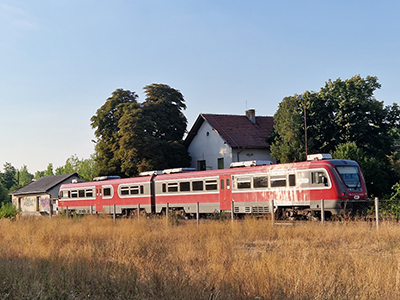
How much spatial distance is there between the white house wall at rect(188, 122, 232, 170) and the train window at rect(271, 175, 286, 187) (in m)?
20.4

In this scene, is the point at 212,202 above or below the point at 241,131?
below

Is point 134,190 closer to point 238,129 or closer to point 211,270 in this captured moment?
point 238,129

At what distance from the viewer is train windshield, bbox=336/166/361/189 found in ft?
75.4

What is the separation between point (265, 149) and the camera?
4691cm

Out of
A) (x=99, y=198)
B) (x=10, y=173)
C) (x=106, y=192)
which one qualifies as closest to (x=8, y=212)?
(x=106, y=192)

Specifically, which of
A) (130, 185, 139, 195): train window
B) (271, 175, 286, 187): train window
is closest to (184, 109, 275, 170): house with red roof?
(130, 185, 139, 195): train window

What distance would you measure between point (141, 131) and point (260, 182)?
80.0 ft

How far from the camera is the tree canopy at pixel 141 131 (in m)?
47.5

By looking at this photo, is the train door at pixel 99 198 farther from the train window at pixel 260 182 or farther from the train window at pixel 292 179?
the train window at pixel 292 179

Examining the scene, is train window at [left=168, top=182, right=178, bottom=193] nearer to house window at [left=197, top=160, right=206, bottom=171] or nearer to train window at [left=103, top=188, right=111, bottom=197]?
train window at [left=103, top=188, right=111, bottom=197]

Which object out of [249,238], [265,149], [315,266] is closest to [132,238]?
[249,238]

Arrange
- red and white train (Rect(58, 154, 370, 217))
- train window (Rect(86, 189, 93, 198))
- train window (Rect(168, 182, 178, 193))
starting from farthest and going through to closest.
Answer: train window (Rect(86, 189, 93, 198)) → train window (Rect(168, 182, 178, 193)) → red and white train (Rect(58, 154, 370, 217))

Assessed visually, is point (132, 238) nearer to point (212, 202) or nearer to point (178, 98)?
point (212, 202)

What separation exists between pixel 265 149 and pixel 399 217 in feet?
91.1
